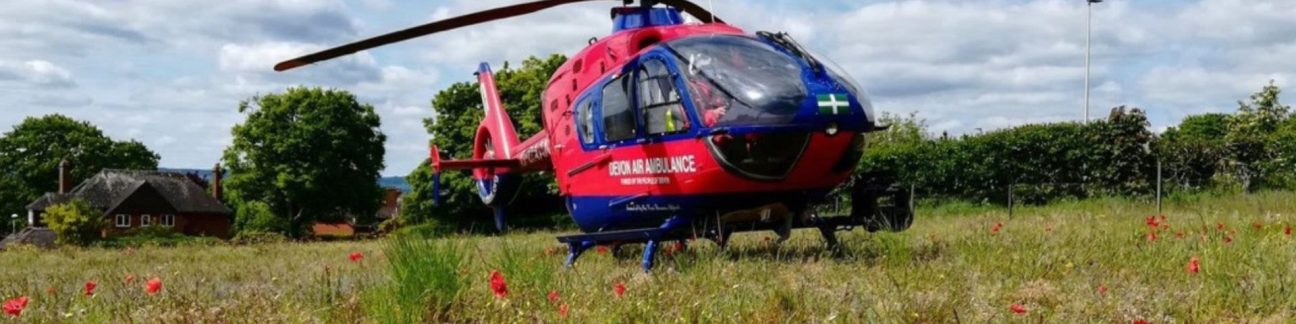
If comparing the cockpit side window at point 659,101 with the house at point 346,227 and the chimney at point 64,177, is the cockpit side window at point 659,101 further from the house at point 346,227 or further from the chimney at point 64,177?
the chimney at point 64,177

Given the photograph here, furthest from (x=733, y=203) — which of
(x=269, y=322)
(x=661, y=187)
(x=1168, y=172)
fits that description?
(x=1168, y=172)

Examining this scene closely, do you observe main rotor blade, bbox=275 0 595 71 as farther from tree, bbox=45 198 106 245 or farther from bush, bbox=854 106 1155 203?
tree, bbox=45 198 106 245

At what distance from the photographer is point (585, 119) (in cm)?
983

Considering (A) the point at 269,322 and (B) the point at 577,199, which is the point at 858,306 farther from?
(B) the point at 577,199

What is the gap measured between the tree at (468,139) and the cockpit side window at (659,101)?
34973mm

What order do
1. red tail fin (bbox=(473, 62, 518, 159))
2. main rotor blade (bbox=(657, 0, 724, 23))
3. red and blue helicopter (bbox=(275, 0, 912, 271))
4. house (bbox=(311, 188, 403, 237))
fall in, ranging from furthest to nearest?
house (bbox=(311, 188, 403, 237)) < red tail fin (bbox=(473, 62, 518, 159)) < main rotor blade (bbox=(657, 0, 724, 23)) < red and blue helicopter (bbox=(275, 0, 912, 271))

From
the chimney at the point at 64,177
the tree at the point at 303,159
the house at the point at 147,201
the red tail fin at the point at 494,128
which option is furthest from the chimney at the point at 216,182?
the red tail fin at the point at 494,128

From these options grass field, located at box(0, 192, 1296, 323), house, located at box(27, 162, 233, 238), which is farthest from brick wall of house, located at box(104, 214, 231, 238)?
grass field, located at box(0, 192, 1296, 323)

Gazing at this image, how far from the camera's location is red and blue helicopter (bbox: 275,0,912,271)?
7.80 m

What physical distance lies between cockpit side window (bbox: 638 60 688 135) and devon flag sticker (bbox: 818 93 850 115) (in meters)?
1.13

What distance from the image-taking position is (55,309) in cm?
590

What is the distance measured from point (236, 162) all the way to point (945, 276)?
57632 millimetres

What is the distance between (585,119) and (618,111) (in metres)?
0.95

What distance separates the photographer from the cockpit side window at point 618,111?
8.80m
